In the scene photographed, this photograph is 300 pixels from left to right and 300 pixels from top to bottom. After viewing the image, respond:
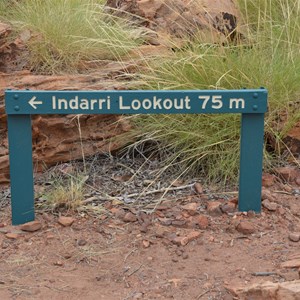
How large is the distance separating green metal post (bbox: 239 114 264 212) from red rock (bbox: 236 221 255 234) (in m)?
0.21

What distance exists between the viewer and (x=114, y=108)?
13.4ft

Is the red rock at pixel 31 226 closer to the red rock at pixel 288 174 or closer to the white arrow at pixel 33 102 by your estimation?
the white arrow at pixel 33 102

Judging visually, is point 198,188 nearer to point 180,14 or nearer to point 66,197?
point 66,197

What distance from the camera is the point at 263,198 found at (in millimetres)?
4496

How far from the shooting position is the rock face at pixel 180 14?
Answer: 6.14 metres

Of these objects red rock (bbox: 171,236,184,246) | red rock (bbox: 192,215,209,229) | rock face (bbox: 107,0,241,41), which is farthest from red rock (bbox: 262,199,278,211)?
rock face (bbox: 107,0,241,41)

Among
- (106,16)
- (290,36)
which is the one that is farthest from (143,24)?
(290,36)

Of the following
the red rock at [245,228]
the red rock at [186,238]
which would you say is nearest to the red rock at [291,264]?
the red rock at [245,228]

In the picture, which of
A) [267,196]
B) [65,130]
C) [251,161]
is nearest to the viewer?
[251,161]

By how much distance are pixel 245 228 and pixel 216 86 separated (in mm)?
1138

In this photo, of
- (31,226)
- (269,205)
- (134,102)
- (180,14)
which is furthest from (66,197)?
(180,14)

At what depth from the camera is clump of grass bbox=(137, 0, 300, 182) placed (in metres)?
4.79

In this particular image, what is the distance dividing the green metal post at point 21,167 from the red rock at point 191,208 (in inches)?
38.4

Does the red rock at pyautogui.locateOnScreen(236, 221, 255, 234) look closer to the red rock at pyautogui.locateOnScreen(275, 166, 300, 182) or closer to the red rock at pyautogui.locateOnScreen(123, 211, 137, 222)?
the red rock at pyautogui.locateOnScreen(123, 211, 137, 222)
